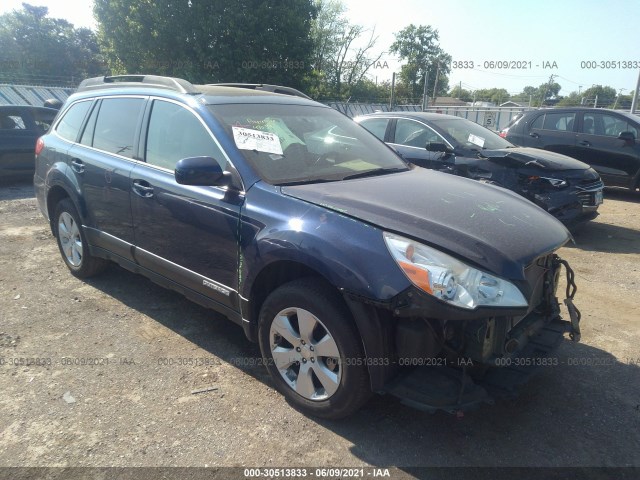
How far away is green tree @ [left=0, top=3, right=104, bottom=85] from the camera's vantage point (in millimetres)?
42062

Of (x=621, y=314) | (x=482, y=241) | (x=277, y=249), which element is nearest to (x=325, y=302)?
(x=277, y=249)

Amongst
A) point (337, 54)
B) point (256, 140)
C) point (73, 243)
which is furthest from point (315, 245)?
point (337, 54)

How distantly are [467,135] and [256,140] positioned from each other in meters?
4.57

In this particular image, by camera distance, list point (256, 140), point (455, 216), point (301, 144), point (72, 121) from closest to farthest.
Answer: point (455, 216), point (256, 140), point (301, 144), point (72, 121)

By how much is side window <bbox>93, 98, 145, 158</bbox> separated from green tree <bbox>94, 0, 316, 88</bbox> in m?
16.4

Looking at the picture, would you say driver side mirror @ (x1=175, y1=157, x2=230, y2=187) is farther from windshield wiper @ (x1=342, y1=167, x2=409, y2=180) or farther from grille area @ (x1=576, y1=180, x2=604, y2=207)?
grille area @ (x1=576, y1=180, x2=604, y2=207)

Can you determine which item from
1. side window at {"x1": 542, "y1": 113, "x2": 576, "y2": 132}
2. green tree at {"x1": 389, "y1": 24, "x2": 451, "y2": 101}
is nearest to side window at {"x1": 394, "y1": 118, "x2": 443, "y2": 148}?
side window at {"x1": 542, "y1": 113, "x2": 576, "y2": 132}

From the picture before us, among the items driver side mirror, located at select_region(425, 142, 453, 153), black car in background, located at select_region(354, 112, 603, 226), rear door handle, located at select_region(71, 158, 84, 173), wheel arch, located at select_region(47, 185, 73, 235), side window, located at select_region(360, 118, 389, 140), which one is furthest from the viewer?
side window, located at select_region(360, 118, 389, 140)

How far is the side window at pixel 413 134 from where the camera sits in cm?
673

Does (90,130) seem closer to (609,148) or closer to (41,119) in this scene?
(41,119)

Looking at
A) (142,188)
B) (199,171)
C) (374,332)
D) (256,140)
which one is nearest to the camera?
(374,332)

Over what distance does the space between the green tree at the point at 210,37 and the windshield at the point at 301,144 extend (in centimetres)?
1707

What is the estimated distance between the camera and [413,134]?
22.7ft

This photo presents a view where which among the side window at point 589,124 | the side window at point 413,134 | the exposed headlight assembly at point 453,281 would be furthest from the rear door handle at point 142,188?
the side window at point 589,124
